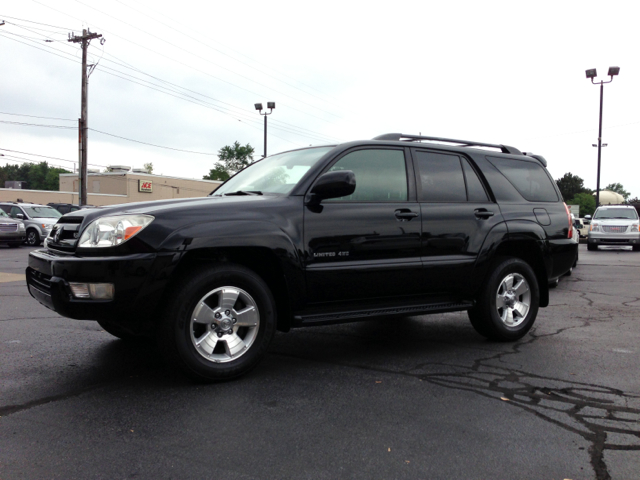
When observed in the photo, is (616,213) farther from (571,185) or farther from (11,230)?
(571,185)

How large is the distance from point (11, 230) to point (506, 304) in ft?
65.8

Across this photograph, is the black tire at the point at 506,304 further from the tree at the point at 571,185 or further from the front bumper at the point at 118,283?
the tree at the point at 571,185

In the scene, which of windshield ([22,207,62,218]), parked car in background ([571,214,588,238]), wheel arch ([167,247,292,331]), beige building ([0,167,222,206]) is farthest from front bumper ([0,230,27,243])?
beige building ([0,167,222,206])

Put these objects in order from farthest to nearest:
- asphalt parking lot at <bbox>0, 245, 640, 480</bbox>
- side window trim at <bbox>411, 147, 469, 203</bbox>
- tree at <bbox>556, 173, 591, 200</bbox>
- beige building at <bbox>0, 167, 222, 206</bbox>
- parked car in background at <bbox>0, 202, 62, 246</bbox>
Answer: tree at <bbox>556, 173, 591, 200</bbox> → beige building at <bbox>0, 167, 222, 206</bbox> → parked car in background at <bbox>0, 202, 62, 246</bbox> → side window trim at <bbox>411, 147, 469, 203</bbox> → asphalt parking lot at <bbox>0, 245, 640, 480</bbox>

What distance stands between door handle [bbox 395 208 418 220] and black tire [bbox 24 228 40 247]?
21151 mm

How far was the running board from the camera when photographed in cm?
434

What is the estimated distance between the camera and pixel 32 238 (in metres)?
22.8

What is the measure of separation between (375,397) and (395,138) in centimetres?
255

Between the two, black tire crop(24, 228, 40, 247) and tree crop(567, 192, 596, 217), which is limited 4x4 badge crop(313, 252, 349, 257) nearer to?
black tire crop(24, 228, 40, 247)

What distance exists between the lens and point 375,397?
3814mm

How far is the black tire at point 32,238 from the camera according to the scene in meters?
22.5

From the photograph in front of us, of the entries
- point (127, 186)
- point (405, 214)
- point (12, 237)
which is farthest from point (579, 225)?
point (127, 186)

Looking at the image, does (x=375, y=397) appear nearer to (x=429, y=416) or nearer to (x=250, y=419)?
(x=429, y=416)

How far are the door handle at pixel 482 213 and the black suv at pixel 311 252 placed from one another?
1cm
